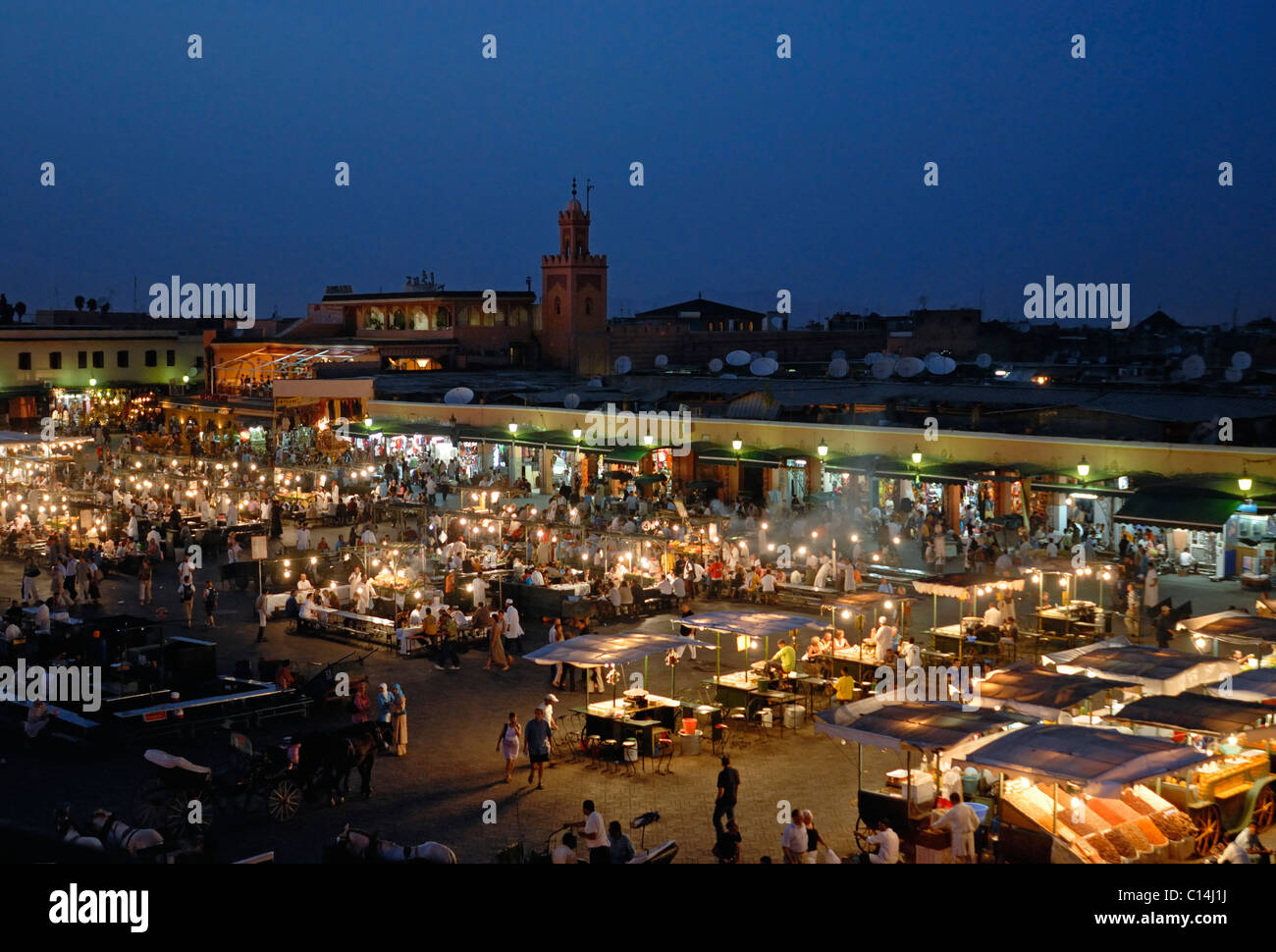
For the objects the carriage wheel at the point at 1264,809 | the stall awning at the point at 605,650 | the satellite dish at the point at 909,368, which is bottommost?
the carriage wheel at the point at 1264,809

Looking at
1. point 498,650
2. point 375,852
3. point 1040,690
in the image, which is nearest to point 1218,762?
point 1040,690

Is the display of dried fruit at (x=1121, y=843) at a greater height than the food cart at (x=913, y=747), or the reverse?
the food cart at (x=913, y=747)

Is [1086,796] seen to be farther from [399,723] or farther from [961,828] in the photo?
[399,723]

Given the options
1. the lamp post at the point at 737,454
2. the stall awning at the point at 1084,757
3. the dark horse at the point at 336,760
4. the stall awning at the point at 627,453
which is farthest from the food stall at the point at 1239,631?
the stall awning at the point at 627,453

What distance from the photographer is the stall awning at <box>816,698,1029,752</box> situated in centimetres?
1223

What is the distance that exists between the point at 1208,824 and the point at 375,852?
7.40 meters

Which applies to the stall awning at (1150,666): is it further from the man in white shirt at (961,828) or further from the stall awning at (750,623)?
the man in white shirt at (961,828)

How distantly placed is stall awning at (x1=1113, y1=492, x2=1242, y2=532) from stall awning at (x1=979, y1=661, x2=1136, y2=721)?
970 cm

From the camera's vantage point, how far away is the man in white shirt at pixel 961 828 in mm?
11516

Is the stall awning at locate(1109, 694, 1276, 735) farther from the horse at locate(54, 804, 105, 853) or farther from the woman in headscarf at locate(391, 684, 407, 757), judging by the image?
the horse at locate(54, 804, 105, 853)

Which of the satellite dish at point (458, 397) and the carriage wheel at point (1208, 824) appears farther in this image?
the satellite dish at point (458, 397)

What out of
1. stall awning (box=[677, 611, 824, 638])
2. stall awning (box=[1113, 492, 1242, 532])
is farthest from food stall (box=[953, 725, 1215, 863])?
stall awning (box=[1113, 492, 1242, 532])

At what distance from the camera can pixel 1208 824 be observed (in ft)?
39.9

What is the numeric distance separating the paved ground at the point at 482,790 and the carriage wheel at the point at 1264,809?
369cm
